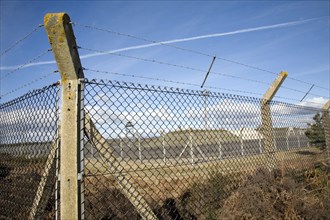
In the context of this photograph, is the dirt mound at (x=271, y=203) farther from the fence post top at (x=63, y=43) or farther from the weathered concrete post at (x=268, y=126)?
the fence post top at (x=63, y=43)

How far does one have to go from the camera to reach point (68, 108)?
102 inches

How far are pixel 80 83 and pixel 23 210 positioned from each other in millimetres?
2048

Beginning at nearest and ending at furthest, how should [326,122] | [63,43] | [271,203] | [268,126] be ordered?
[63,43] → [271,203] → [268,126] → [326,122]

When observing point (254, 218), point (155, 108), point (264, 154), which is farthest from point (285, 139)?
point (155, 108)

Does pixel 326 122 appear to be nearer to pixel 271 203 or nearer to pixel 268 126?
pixel 268 126

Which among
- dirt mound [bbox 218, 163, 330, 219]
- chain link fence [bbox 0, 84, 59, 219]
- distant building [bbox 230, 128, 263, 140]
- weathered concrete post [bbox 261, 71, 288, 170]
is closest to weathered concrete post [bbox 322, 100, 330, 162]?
weathered concrete post [bbox 261, 71, 288, 170]

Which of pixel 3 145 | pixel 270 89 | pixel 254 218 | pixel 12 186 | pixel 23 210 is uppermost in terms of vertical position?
pixel 270 89

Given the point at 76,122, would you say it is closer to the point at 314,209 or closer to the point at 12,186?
the point at 12,186

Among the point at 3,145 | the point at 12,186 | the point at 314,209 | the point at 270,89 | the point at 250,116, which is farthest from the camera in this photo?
the point at 270,89

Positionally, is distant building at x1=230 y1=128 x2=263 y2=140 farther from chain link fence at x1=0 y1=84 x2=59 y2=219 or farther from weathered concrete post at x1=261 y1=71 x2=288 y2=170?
chain link fence at x1=0 y1=84 x2=59 y2=219

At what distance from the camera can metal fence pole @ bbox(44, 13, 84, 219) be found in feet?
8.23

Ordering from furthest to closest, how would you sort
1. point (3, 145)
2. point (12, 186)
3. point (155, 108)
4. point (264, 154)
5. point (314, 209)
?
point (264, 154)
point (3, 145)
point (12, 186)
point (314, 209)
point (155, 108)

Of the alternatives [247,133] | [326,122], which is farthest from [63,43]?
[326,122]

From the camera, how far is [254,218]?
3.59 metres
